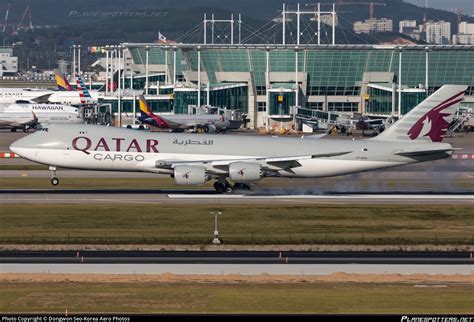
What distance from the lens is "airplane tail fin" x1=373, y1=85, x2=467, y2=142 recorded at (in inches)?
3054

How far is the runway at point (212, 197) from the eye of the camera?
7312cm

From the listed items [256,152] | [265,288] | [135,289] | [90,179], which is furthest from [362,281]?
[90,179]

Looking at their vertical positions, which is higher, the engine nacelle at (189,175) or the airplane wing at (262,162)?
the airplane wing at (262,162)

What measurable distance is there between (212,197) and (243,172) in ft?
8.66

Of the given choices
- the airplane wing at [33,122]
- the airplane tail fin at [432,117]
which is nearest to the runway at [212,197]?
the airplane tail fin at [432,117]

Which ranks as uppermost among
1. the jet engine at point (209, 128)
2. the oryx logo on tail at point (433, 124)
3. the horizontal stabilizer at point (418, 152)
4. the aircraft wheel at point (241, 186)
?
the oryx logo on tail at point (433, 124)

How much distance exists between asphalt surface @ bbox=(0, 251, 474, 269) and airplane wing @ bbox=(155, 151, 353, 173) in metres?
22.4

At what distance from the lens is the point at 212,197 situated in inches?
2972

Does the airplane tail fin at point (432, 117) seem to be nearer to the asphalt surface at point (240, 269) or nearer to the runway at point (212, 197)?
the runway at point (212, 197)

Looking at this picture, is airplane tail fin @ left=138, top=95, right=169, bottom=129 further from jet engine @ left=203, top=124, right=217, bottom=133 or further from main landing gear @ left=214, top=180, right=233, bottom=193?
main landing gear @ left=214, top=180, right=233, bottom=193

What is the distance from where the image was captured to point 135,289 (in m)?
43.6

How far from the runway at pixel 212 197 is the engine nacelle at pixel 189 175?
3.85 ft

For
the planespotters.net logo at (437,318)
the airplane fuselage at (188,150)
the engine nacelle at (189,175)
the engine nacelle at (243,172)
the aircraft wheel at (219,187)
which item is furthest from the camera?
the aircraft wheel at (219,187)

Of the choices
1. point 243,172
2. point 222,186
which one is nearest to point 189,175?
point 243,172
